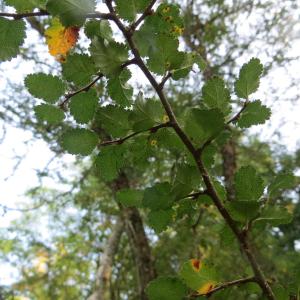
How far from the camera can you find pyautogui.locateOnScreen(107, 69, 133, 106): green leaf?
30.3 inches

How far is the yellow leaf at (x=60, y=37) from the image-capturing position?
36.7 inches

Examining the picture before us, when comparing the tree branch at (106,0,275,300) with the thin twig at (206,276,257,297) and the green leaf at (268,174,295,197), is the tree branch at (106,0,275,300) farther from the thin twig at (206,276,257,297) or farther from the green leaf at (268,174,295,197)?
the green leaf at (268,174,295,197)

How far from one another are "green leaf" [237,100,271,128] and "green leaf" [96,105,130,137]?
26 centimetres

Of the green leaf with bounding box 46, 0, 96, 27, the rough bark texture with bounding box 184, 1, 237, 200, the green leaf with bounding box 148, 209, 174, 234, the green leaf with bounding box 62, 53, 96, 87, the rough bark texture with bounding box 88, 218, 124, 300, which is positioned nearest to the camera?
the green leaf with bounding box 46, 0, 96, 27

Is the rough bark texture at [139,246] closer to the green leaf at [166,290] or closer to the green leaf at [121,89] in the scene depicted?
the green leaf at [166,290]

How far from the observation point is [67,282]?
1000 centimetres

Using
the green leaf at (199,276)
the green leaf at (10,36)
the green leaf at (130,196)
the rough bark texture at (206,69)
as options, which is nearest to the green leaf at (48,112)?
the green leaf at (10,36)

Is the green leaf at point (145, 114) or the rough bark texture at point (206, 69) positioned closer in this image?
the green leaf at point (145, 114)

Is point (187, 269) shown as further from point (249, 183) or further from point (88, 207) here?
point (88, 207)

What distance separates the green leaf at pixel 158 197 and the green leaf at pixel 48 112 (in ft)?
0.88

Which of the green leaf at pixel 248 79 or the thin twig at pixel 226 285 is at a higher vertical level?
the green leaf at pixel 248 79

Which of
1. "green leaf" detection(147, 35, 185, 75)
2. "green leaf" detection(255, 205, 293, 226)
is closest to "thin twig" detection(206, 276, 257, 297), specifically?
"green leaf" detection(255, 205, 293, 226)

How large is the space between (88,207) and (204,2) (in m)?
4.34

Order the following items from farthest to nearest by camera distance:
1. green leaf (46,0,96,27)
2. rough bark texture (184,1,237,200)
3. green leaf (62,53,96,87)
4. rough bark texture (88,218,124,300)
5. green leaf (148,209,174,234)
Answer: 1. rough bark texture (184,1,237,200)
2. rough bark texture (88,218,124,300)
3. green leaf (148,209,174,234)
4. green leaf (62,53,96,87)
5. green leaf (46,0,96,27)
